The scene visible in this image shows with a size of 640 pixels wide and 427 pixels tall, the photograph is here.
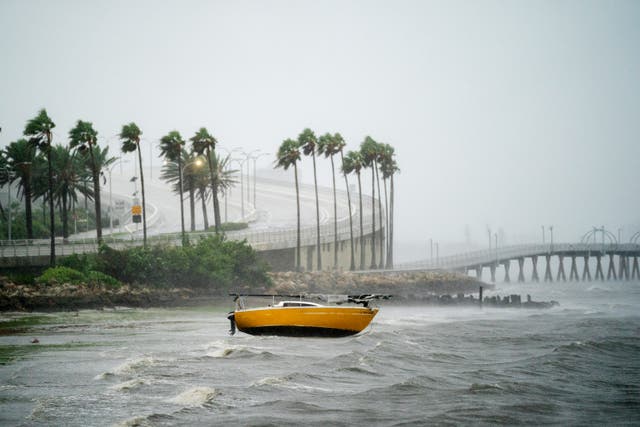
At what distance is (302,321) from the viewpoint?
40.6 metres

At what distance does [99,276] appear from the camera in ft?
214

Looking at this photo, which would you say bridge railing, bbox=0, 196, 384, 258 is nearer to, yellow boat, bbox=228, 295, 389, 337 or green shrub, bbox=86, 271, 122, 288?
green shrub, bbox=86, 271, 122, 288

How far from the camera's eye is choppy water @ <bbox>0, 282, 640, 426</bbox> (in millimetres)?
A: 22344

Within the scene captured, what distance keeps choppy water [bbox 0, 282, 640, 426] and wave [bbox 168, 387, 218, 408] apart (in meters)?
0.04

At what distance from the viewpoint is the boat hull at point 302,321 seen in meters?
40.7

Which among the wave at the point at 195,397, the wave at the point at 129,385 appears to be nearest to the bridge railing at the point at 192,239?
the wave at the point at 129,385

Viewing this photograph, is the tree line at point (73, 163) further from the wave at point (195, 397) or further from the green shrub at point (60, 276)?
the wave at point (195, 397)

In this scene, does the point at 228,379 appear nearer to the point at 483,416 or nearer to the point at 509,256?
the point at 483,416

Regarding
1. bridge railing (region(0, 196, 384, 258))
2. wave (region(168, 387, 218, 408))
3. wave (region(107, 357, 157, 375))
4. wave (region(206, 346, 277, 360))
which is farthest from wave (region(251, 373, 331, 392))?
bridge railing (region(0, 196, 384, 258))

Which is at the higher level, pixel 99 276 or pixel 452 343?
pixel 99 276

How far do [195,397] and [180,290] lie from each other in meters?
46.9

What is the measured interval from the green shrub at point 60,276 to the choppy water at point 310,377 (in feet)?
46.5

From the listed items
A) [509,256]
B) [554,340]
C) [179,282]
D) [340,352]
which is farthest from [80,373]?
[509,256]

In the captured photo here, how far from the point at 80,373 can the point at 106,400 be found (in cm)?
530
